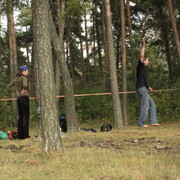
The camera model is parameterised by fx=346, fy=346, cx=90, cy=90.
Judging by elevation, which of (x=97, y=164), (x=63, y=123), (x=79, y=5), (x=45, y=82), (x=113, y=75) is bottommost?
(x=97, y=164)

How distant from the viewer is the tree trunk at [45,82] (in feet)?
21.0

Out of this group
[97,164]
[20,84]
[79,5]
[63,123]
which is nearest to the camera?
[97,164]

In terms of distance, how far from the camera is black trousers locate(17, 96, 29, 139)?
9.27m

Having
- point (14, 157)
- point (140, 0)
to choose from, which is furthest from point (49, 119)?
point (140, 0)

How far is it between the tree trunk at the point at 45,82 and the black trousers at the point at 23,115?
2.89 m

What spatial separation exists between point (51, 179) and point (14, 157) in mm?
1992

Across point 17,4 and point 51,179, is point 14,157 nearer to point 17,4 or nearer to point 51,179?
point 51,179

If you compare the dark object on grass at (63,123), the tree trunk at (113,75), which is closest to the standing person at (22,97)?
the dark object on grass at (63,123)

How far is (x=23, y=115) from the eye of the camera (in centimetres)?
939

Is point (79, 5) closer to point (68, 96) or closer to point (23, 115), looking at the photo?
point (68, 96)

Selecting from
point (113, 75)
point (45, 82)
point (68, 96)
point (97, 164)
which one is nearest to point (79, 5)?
point (113, 75)

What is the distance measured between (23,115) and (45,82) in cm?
319

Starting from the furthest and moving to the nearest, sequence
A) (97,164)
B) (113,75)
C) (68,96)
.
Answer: (113,75), (68,96), (97,164)

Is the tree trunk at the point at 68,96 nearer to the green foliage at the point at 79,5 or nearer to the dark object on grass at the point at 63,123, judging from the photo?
the dark object on grass at the point at 63,123
